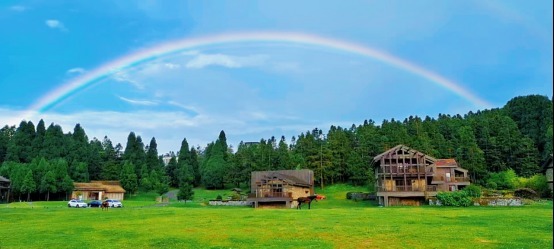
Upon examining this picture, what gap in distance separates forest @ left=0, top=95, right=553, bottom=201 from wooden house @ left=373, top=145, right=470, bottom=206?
12161mm

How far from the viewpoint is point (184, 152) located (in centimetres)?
12275

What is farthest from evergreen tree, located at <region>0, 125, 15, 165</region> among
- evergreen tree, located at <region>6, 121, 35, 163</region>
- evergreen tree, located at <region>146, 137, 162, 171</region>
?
evergreen tree, located at <region>146, 137, 162, 171</region>

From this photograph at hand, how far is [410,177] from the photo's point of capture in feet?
204

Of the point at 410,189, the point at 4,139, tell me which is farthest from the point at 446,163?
the point at 4,139

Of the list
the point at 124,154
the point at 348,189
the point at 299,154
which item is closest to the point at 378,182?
the point at 348,189

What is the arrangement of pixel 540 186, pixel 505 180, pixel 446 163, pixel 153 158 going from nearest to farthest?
1. pixel 540 186
2. pixel 446 163
3. pixel 505 180
4. pixel 153 158

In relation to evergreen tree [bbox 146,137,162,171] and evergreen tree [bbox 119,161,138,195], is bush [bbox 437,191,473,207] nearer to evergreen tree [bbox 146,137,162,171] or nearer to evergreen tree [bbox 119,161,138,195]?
evergreen tree [bbox 119,161,138,195]

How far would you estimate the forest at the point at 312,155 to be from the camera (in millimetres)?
79688

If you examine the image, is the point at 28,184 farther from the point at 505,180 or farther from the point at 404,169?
the point at 505,180

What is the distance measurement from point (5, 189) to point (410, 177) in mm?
75519

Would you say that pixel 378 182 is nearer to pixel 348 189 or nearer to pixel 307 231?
pixel 348 189

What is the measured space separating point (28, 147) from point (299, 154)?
73.0 m

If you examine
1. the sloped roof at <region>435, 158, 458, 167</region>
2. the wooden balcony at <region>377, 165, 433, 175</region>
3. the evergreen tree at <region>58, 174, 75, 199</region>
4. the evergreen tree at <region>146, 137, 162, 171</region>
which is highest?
the evergreen tree at <region>146, 137, 162, 171</region>

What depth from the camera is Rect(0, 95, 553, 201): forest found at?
261 feet
